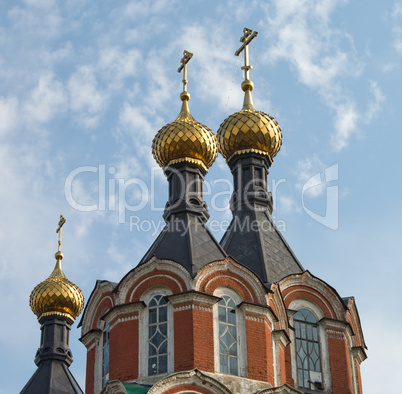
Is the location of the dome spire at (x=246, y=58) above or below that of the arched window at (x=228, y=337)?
above

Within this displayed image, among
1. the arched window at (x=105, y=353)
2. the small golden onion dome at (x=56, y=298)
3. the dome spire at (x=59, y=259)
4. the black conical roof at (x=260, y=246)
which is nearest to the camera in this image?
the arched window at (x=105, y=353)

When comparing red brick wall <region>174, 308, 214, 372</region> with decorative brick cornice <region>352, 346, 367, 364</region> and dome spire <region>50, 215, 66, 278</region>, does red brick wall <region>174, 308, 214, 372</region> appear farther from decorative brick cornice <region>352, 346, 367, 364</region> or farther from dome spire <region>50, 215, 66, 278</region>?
dome spire <region>50, 215, 66, 278</region>

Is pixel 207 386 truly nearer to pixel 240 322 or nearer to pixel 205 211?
pixel 240 322

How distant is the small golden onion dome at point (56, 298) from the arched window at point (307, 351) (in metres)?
5.59

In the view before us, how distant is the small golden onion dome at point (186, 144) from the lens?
63.0ft

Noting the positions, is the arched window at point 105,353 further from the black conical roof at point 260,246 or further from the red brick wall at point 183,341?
the black conical roof at point 260,246

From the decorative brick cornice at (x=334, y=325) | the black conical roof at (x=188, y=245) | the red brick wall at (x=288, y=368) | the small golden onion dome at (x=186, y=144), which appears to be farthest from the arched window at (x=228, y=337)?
the small golden onion dome at (x=186, y=144)

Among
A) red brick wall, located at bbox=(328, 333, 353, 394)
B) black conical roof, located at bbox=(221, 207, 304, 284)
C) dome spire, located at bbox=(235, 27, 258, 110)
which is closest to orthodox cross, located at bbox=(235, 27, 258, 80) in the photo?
dome spire, located at bbox=(235, 27, 258, 110)

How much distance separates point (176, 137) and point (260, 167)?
190 centimetres

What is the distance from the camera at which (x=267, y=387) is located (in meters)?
16.0

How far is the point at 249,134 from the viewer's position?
2028 cm

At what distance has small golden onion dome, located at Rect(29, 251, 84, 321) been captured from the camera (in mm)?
21938

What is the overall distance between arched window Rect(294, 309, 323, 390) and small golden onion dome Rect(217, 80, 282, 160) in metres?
3.51

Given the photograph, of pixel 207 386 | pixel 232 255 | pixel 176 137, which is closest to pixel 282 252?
pixel 232 255
